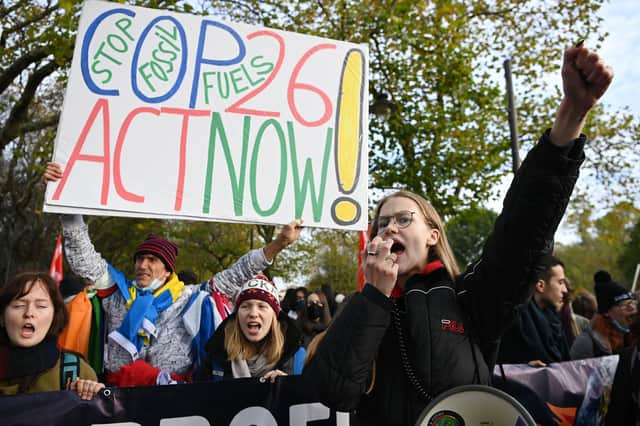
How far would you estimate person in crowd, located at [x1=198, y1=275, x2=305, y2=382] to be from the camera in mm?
2756

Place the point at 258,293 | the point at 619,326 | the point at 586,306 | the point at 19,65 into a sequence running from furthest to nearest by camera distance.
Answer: the point at 19,65 → the point at 586,306 → the point at 619,326 → the point at 258,293

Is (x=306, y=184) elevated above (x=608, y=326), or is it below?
above

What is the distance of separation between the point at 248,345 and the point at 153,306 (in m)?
0.59

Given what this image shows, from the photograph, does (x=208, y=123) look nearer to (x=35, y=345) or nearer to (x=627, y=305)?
(x=35, y=345)

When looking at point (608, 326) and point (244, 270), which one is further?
point (608, 326)

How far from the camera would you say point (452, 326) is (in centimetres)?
145

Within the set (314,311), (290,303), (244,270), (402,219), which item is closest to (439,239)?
(402,219)

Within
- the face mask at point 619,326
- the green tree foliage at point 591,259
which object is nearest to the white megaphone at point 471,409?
the face mask at point 619,326

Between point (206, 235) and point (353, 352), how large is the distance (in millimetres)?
24149

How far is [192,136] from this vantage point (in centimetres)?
271

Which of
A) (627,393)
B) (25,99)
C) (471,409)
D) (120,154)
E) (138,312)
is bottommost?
(627,393)

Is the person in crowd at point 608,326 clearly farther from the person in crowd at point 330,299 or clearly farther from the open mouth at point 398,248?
the person in crowd at point 330,299

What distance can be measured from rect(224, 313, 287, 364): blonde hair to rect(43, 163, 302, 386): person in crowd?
178 mm

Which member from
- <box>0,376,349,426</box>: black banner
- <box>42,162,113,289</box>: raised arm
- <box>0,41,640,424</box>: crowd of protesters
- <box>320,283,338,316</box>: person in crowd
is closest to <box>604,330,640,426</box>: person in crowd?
<box>0,41,640,424</box>: crowd of protesters
